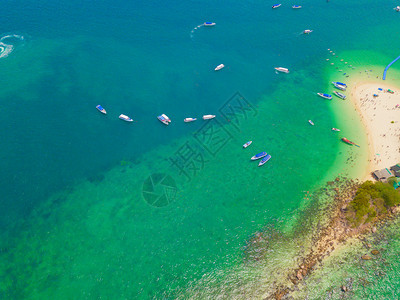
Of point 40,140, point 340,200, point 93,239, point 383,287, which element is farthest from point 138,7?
point 383,287

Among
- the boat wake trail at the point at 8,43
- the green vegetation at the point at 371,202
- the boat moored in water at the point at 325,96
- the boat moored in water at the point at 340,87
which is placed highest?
the boat wake trail at the point at 8,43

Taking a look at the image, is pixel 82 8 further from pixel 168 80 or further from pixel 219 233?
pixel 219 233

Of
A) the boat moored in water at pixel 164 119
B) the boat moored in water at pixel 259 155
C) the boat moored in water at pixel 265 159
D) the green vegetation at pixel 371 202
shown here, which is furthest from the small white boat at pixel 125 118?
the green vegetation at pixel 371 202

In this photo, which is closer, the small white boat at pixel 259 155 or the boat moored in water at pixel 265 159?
the boat moored in water at pixel 265 159

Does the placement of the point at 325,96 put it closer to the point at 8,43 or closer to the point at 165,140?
the point at 165,140

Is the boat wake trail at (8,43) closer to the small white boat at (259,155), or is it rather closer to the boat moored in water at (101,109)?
the boat moored in water at (101,109)
